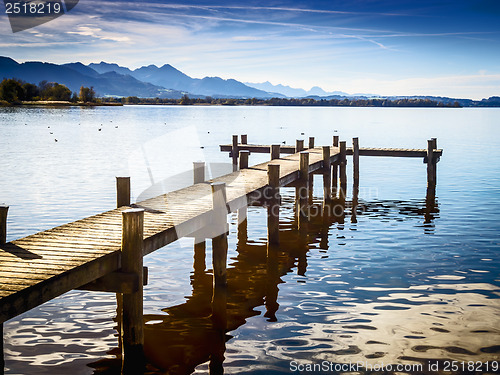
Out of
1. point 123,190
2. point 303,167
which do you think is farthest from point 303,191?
point 123,190

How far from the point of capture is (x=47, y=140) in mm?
58812

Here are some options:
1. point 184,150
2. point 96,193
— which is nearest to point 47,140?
point 184,150

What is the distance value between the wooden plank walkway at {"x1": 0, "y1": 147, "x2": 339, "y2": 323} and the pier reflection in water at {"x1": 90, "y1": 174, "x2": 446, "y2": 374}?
1.79 meters

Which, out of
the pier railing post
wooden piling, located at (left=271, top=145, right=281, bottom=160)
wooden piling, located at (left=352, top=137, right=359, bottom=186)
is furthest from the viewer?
wooden piling, located at (left=352, top=137, right=359, bottom=186)

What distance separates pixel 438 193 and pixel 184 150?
32.0m

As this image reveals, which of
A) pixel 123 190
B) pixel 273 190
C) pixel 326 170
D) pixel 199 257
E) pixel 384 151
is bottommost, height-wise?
pixel 199 257

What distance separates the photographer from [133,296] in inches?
315

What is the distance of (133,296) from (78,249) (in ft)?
3.64

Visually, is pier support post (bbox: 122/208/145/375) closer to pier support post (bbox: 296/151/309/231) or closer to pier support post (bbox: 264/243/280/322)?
pier support post (bbox: 264/243/280/322)

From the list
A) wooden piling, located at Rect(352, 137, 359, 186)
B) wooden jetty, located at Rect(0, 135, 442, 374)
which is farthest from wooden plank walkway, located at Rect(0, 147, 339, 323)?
wooden piling, located at Rect(352, 137, 359, 186)

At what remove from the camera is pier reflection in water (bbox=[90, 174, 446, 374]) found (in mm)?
9148

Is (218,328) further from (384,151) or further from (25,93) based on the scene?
(25,93)

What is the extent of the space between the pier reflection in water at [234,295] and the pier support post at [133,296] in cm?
52

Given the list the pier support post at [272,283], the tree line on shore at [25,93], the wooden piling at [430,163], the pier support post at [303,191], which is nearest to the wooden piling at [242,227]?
the pier support post at [303,191]
